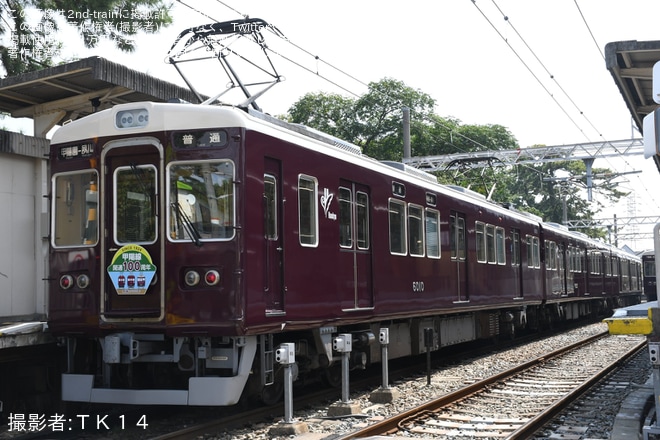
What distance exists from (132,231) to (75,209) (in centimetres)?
81

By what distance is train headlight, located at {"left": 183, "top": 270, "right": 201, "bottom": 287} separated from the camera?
297 inches

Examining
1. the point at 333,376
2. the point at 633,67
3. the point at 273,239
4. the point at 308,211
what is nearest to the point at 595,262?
the point at 333,376

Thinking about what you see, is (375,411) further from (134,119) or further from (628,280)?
(628,280)

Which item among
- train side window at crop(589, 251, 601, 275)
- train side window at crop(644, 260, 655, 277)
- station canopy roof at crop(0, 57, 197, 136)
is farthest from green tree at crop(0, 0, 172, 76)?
train side window at crop(644, 260, 655, 277)

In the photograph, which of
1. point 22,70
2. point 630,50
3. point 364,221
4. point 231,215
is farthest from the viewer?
point 22,70

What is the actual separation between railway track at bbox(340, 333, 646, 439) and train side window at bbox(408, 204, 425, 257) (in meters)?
2.18

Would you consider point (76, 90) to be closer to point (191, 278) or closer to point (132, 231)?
point (132, 231)

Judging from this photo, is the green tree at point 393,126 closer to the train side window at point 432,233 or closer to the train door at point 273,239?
the train side window at point 432,233

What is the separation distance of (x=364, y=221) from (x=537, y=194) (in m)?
55.3

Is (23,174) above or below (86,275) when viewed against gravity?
above

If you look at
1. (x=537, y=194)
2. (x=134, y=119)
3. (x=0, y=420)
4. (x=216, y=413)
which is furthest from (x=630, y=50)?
(x=537, y=194)

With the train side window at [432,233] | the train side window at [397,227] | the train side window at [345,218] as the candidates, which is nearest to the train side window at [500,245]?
the train side window at [432,233]

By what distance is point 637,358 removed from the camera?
48.3 ft

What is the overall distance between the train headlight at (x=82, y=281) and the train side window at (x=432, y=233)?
5857 mm
